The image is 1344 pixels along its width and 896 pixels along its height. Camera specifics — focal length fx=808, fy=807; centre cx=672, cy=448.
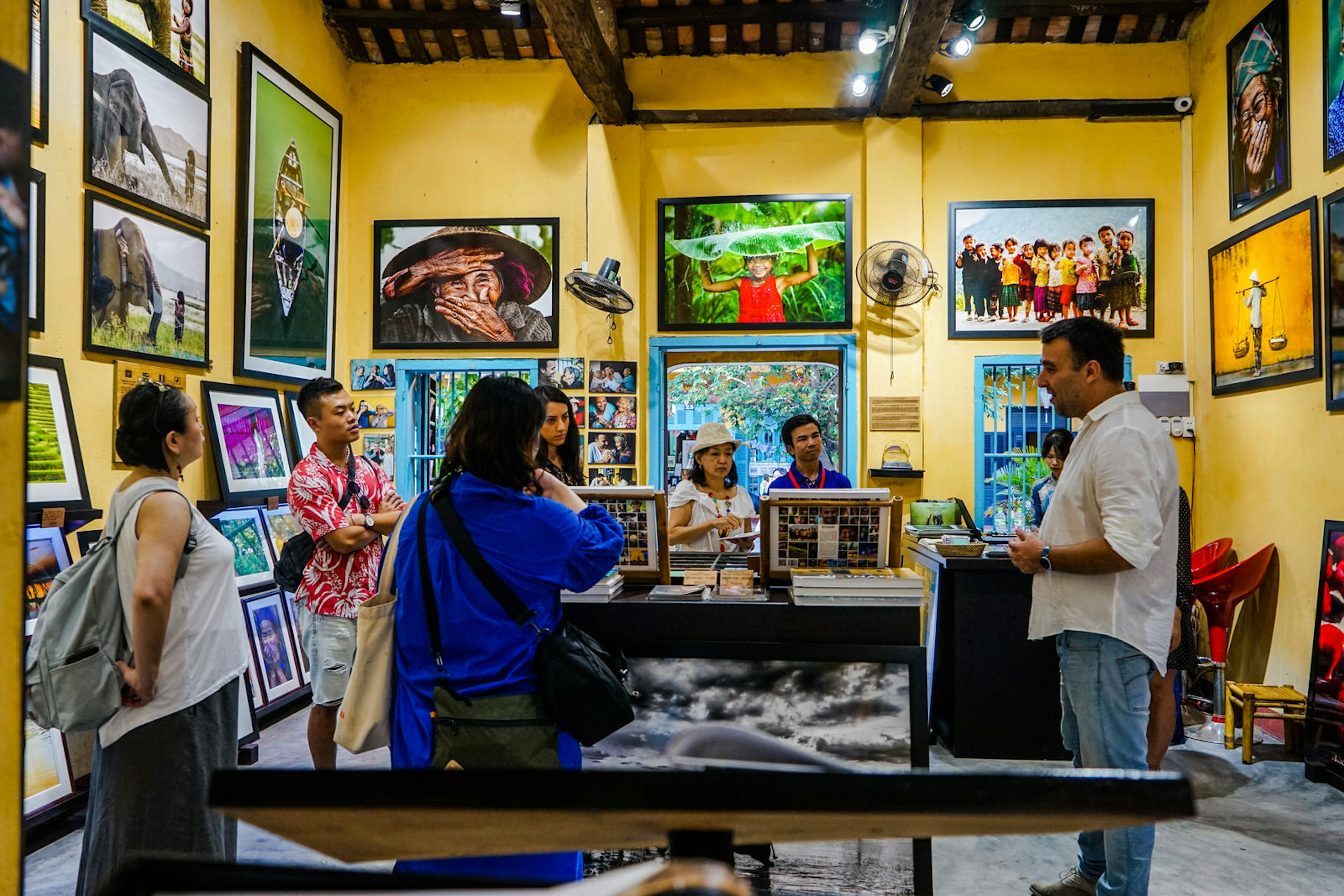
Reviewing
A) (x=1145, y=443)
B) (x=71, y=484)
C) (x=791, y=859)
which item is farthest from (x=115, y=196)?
(x=1145, y=443)

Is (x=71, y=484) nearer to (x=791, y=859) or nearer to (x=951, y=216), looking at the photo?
(x=791, y=859)

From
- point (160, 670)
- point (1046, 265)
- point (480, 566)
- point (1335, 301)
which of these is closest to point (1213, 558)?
point (1335, 301)

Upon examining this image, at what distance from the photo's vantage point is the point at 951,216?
21.2 feet

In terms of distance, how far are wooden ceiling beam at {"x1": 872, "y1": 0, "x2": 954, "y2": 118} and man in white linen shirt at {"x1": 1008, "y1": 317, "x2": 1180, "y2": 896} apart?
337 cm

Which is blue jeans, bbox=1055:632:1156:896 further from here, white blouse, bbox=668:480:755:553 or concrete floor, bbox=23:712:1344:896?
white blouse, bbox=668:480:755:553

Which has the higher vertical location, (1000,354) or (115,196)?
(115,196)

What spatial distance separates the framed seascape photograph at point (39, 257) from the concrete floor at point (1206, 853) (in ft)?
7.24

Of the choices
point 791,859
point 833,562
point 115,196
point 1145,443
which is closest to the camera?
point 1145,443

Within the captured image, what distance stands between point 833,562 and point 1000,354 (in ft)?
14.0

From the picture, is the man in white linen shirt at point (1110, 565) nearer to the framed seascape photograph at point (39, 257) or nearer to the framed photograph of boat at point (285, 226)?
the framed seascape photograph at point (39, 257)

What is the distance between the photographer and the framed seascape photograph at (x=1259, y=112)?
16.5 ft

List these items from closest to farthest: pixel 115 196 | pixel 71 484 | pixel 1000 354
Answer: pixel 71 484
pixel 115 196
pixel 1000 354

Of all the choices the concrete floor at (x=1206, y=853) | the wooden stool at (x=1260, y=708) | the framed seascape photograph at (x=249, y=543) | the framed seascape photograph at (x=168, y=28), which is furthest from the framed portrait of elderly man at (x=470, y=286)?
the wooden stool at (x=1260, y=708)

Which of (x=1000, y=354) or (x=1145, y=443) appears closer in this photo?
(x=1145, y=443)
